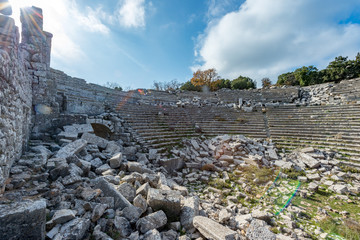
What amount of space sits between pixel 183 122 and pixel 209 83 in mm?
22794

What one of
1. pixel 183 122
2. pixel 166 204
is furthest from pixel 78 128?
pixel 183 122

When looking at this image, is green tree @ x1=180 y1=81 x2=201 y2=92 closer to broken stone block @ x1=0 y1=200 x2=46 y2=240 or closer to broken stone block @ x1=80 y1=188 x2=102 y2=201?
broken stone block @ x1=80 y1=188 x2=102 y2=201

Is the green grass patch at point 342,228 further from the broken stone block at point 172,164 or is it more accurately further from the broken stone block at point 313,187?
the broken stone block at point 172,164

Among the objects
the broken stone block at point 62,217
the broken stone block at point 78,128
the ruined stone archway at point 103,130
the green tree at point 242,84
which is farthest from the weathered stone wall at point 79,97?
the green tree at point 242,84

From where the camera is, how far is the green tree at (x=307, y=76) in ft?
86.1

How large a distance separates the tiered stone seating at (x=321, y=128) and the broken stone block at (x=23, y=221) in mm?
10983

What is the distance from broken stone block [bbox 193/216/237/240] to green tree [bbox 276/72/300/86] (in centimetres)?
3473

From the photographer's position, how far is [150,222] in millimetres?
2402

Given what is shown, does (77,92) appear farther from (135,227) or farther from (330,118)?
(330,118)

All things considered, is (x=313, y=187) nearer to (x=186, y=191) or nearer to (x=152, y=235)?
(x=186, y=191)

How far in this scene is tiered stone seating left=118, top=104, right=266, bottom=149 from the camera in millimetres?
9479

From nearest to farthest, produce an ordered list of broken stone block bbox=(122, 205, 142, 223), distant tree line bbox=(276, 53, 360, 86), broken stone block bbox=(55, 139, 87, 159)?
broken stone block bbox=(122, 205, 142, 223)
broken stone block bbox=(55, 139, 87, 159)
distant tree line bbox=(276, 53, 360, 86)

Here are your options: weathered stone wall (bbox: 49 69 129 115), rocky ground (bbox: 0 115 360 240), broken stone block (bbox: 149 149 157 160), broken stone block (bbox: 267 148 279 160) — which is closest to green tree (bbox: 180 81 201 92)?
weathered stone wall (bbox: 49 69 129 115)

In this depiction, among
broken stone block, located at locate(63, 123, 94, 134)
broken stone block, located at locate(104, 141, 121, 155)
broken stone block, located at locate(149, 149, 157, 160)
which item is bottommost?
broken stone block, located at locate(149, 149, 157, 160)
